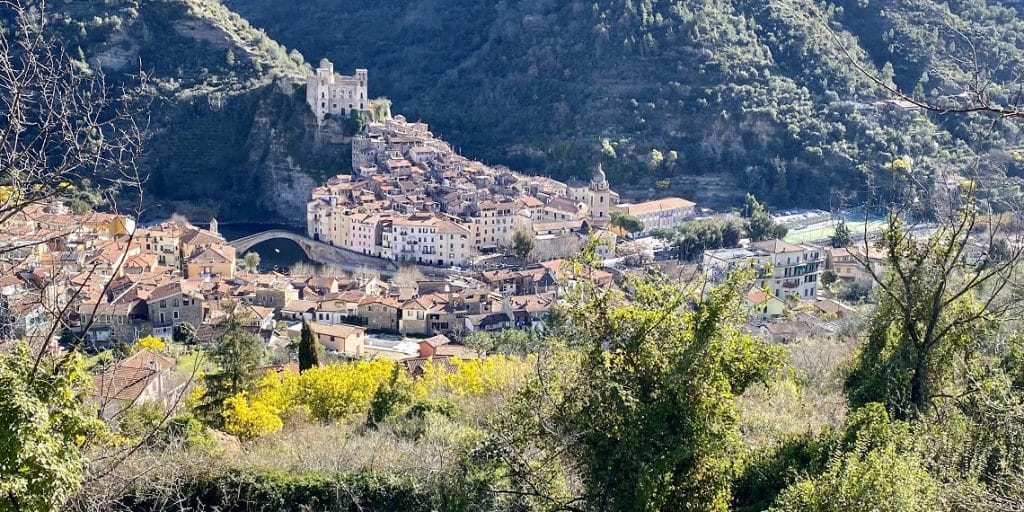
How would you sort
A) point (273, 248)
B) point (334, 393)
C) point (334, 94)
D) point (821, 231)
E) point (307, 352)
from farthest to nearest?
point (334, 94) < point (821, 231) < point (273, 248) < point (307, 352) < point (334, 393)

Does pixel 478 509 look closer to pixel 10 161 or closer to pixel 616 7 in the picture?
pixel 10 161

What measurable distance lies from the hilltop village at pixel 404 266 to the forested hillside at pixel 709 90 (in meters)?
5.85

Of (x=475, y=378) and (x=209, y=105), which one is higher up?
(x=209, y=105)

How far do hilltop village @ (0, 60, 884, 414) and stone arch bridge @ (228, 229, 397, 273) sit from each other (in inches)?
16.2

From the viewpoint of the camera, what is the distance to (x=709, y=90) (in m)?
56.7

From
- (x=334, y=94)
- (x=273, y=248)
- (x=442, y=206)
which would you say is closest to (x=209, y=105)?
(x=334, y=94)

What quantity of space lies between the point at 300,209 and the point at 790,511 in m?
49.3

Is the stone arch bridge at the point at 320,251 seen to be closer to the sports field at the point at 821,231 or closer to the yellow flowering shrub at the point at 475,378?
the sports field at the point at 821,231

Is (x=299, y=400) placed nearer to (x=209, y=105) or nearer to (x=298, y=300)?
(x=298, y=300)

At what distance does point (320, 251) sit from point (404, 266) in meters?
5.05

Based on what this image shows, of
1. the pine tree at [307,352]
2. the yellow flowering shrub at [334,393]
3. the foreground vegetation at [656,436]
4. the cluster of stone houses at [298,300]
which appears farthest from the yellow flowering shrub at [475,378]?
the cluster of stone houses at [298,300]

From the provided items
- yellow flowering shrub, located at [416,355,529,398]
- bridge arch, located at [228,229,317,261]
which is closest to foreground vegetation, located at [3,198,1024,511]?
yellow flowering shrub, located at [416,355,529,398]

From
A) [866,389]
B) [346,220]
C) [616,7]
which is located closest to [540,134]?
[616,7]

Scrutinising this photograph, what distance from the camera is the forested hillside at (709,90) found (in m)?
53.0
